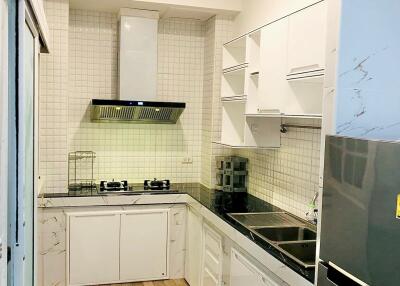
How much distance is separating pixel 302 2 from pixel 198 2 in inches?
48.2

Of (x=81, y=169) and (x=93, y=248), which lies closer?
(x=93, y=248)

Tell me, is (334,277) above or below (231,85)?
below

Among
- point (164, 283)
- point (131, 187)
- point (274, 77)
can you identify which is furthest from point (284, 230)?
point (131, 187)

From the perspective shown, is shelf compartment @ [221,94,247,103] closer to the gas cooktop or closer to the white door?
the gas cooktop

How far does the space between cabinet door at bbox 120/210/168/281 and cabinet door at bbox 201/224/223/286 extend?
586 mm

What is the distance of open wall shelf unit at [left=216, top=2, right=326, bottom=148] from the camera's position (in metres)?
2.51

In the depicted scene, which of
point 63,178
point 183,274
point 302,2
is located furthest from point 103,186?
point 302,2

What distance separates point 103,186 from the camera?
4.19 meters

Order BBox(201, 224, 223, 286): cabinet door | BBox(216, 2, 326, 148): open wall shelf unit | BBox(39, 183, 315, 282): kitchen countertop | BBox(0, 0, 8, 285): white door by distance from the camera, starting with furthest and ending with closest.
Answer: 1. BBox(201, 224, 223, 286): cabinet door
2. BBox(39, 183, 315, 282): kitchen countertop
3. BBox(216, 2, 326, 148): open wall shelf unit
4. BBox(0, 0, 8, 285): white door

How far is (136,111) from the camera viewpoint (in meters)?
4.22

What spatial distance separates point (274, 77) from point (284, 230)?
1091 mm

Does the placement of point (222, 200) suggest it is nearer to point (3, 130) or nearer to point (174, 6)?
point (174, 6)

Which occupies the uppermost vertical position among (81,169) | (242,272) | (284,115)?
(284,115)

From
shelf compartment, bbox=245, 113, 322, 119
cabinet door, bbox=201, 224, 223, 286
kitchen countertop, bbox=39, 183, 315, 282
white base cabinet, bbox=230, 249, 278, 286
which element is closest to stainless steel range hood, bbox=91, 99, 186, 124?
kitchen countertop, bbox=39, 183, 315, 282
